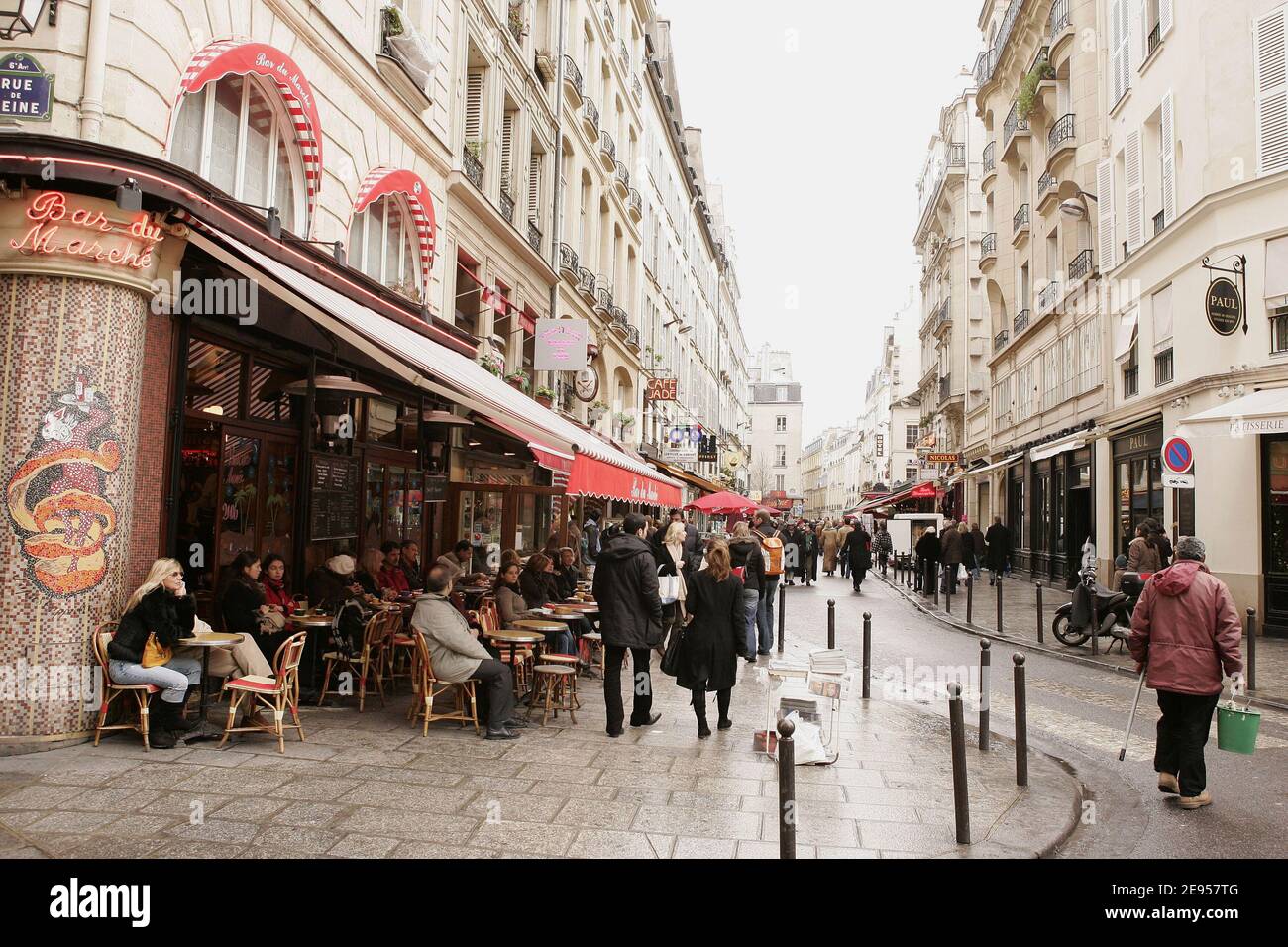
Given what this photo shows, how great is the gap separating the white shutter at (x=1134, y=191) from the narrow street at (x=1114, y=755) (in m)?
10.4

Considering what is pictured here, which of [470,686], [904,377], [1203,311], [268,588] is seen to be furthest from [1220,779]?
[904,377]

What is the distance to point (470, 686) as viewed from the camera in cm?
729

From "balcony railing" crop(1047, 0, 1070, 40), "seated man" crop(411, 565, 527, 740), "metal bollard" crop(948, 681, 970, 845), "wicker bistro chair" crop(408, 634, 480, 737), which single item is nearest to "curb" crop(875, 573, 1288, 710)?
"metal bollard" crop(948, 681, 970, 845)

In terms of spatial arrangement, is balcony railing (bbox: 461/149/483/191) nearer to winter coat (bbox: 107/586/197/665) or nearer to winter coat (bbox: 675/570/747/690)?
winter coat (bbox: 675/570/747/690)

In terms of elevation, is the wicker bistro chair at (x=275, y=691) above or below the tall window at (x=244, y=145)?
below

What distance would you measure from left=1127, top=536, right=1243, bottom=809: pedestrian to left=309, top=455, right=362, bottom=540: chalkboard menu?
811cm

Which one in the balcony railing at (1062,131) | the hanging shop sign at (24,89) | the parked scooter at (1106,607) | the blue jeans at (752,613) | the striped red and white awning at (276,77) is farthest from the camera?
the balcony railing at (1062,131)

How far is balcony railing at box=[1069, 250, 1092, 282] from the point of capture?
22.8 m

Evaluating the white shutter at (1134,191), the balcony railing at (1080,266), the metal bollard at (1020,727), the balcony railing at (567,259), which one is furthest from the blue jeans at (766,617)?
the balcony railing at (1080,266)

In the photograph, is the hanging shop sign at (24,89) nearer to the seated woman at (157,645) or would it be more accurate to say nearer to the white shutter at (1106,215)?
the seated woman at (157,645)

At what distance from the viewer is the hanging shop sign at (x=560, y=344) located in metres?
17.4

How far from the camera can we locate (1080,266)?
76.7ft

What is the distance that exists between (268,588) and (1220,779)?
26.3 ft

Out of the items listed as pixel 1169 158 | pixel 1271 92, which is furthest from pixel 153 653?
pixel 1169 158
